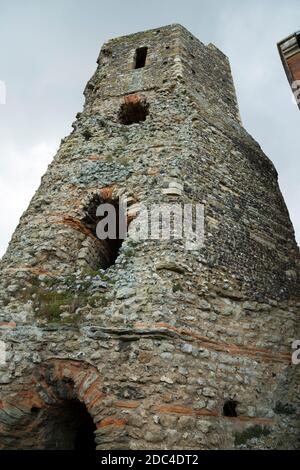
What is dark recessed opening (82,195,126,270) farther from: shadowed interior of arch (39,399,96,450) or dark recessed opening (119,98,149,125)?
dark recessed opening (119,98,149,125)

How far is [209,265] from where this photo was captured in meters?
6.24

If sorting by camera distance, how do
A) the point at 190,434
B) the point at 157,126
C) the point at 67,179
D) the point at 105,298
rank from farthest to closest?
the point at 157,126, the point at 67,179, the point at 105,298, the point at 190,434

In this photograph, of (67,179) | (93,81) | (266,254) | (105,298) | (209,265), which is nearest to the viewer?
(105,298)

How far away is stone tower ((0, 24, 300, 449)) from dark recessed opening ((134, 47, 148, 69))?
2921 mm

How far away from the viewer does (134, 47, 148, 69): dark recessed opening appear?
11.2 m

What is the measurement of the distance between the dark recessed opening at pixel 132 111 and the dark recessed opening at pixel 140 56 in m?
2.20

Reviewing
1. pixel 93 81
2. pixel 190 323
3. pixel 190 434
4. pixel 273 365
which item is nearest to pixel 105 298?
pixel 190 323

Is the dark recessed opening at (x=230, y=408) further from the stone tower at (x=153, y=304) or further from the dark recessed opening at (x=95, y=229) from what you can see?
the dark recessed opening at (x=95, y=229)

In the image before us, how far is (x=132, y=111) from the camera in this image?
31.9 ft

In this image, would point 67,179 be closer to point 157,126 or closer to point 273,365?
point 157,126

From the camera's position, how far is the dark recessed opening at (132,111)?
9.54 m

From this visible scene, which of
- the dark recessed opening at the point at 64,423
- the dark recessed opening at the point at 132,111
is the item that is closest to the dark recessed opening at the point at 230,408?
the dark recessed opening at the point at 64,423

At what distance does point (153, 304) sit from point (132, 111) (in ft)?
19.4

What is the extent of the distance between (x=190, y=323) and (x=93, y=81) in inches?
327
